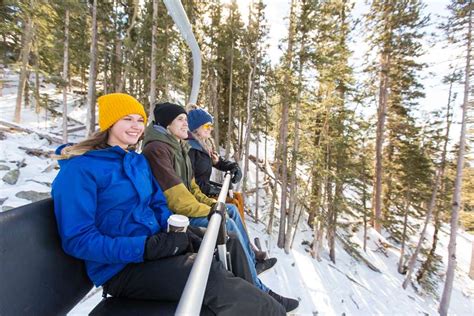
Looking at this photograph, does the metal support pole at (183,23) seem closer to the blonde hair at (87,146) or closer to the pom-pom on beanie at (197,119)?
the pom-pom on beanie at (197,119)

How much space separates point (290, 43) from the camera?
12.4 meters

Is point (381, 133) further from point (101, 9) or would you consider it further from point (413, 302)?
point (101, 9)

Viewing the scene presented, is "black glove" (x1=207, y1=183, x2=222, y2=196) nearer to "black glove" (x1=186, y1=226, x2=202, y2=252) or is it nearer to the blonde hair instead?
"black glove" (x1=186, y1=226, x2=202, y2=252)

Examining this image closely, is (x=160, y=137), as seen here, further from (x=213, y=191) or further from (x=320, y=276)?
(x=320, y=276)

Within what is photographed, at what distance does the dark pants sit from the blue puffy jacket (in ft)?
0.34

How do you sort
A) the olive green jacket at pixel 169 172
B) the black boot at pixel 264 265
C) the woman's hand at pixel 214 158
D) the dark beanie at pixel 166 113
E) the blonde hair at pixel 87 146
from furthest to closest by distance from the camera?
1. the woman's hand at pixel 214 158
2. the dark beanie at pixel 166 113
3. the black boot at pixel 264 265
4. the olive green jacket at pixel 169 172
5. the blonde hair at pixel 87 146

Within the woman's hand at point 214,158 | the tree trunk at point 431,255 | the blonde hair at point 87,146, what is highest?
the blonde hair at point 87,146

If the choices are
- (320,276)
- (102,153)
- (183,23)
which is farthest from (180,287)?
(320,276)

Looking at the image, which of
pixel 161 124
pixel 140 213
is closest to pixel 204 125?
pixel 161 124

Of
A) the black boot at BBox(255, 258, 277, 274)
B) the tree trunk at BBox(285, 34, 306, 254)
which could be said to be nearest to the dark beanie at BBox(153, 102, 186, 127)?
the black boot at BBox(255, 258, 277, 274)

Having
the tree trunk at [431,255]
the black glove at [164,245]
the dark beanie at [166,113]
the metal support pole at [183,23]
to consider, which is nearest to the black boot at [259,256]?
the black glove at [164,245]

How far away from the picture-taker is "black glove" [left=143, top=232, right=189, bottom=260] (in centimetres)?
160

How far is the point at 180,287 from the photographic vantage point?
160cm

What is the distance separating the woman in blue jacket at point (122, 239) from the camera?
1.53m
